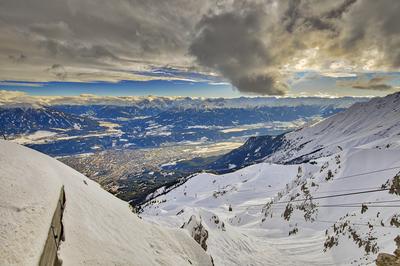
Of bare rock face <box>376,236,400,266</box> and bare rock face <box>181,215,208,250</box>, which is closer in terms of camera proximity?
bare rock face <box>376,236,400,266</box>

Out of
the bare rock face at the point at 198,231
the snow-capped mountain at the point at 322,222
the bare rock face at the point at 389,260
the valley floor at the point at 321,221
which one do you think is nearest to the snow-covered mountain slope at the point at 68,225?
the bare rock face at the point at 389,260

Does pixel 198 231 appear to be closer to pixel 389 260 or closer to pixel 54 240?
pixel 389 260

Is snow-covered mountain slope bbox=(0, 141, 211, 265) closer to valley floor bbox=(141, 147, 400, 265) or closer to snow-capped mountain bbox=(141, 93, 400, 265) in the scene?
valley floor bbox=(141, 147, 400, 265)

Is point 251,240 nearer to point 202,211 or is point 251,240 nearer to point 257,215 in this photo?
point 202,211

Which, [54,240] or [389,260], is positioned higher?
[54,240]

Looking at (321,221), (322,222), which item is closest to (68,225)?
(322,222)

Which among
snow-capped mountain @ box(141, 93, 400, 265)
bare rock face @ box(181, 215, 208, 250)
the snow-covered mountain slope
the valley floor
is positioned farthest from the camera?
the valley floor

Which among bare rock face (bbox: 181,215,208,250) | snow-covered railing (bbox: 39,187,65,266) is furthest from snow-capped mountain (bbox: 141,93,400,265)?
snow-covered railing (bbox: 39,187,65,266)

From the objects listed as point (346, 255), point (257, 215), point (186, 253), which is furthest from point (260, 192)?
point (186, 253)
